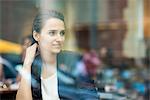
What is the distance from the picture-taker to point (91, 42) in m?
11.5

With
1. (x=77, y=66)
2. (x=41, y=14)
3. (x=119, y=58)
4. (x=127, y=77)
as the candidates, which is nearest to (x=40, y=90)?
(x=41, y=14)

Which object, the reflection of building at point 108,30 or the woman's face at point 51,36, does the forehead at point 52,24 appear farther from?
the reflection of building at point 108,30

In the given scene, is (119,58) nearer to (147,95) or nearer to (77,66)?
(77,66)

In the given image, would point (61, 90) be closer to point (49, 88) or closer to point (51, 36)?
point (49, 88)

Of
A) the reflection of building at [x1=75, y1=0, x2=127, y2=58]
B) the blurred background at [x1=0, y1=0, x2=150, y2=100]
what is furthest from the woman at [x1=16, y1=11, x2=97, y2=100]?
the reflection of building at [x1=75, y1=0, x2=127, y2=58]

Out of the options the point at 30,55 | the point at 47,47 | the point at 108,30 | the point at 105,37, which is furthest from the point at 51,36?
the point at 108,30

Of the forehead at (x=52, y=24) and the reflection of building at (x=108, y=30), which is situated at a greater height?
the forehead at (x=52, y=24)

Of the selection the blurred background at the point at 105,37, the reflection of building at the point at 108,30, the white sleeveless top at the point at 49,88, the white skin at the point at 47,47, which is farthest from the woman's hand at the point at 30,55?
the reflection of building at the point at 108,30

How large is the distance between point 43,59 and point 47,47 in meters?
0.08

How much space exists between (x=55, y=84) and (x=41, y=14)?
0.50 metres

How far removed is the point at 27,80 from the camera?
306cm

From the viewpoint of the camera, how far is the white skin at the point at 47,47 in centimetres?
301

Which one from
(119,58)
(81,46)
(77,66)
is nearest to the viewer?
(77,66)

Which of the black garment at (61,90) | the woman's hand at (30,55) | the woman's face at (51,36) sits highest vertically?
the woman's face at (51,36)
